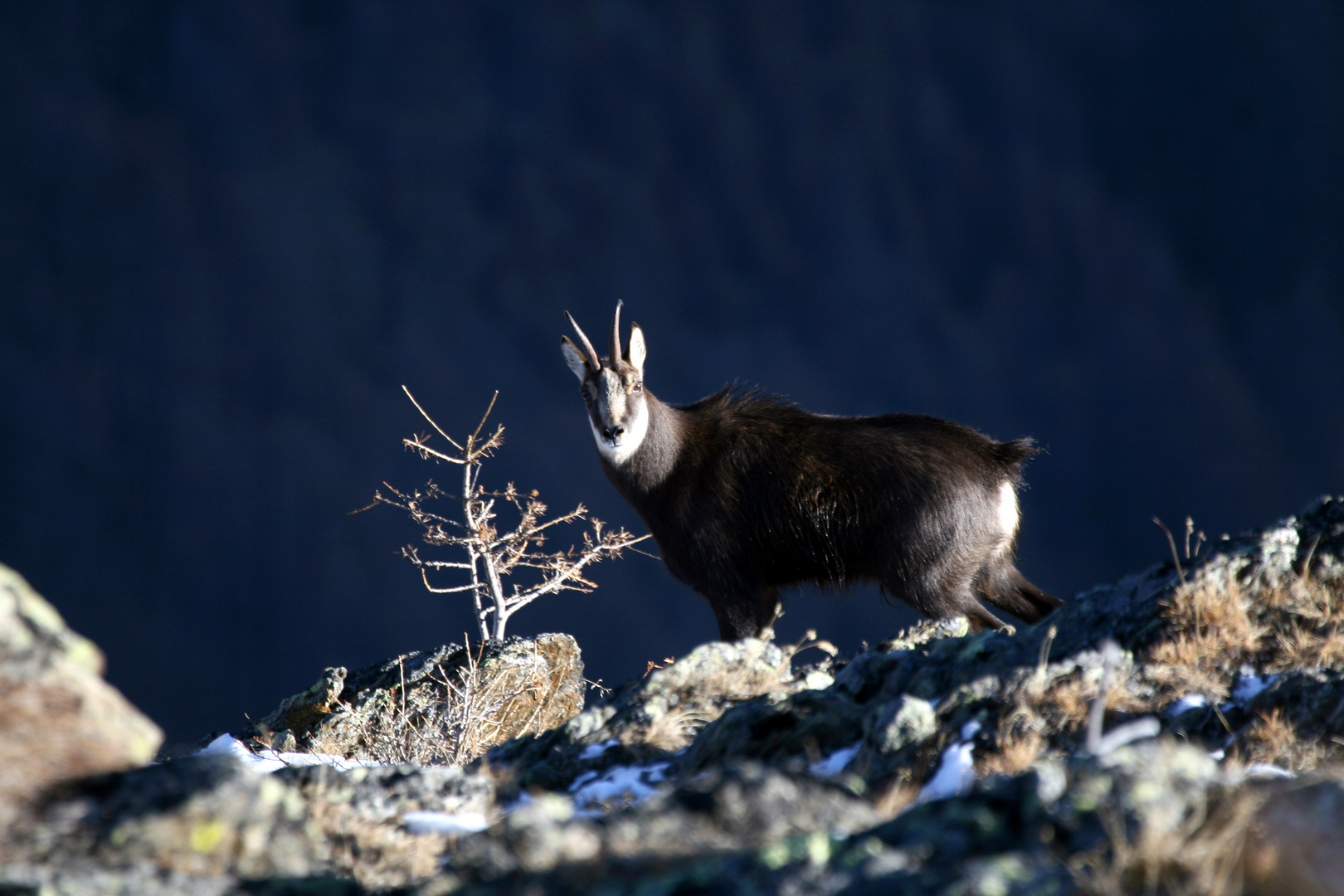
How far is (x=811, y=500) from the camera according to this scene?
6797 millimetres

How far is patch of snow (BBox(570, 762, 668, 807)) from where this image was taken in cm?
364

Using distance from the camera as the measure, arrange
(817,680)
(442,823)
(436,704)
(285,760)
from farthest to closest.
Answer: (436,704) → (285,760) → (817,680) → (442,823)

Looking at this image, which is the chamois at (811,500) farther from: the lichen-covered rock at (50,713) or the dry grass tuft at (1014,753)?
the lichen-covered rock at (50,713)

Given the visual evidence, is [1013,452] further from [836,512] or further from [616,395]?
[616,395]

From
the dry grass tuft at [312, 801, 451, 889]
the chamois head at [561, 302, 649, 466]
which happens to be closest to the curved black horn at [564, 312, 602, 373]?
the chamois head at [561, 302, 649, 466]

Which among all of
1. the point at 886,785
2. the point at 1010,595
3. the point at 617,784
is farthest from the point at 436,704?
the point at 886,785

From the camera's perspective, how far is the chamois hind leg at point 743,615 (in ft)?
22.5

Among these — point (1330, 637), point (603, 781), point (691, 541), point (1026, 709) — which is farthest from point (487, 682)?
point (1330, 637)

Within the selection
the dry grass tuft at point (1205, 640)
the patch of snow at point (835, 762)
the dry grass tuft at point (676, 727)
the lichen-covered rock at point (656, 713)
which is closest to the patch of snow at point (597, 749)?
the lichen-covered rock at point (656, 713)

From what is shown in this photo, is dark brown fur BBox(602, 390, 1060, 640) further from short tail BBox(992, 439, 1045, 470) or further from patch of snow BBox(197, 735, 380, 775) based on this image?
patch of snow BBox(197, 735, 380, 775)

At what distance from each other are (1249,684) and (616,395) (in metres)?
4.21

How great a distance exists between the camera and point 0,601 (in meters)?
2.83

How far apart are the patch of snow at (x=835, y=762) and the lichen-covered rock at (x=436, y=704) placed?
272 cm

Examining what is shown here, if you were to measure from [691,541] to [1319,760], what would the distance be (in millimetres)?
4096
